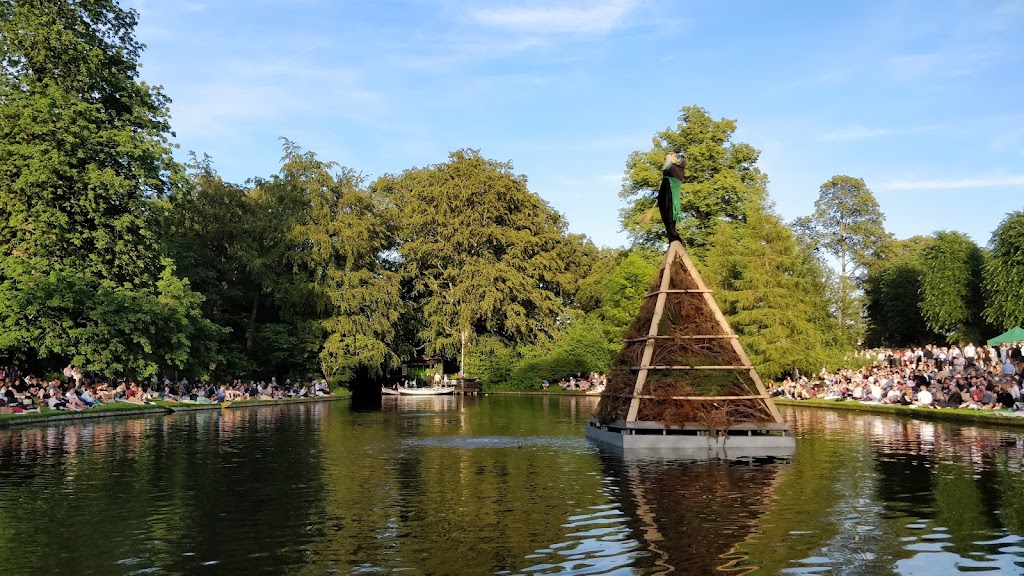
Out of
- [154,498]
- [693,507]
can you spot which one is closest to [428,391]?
[154,498]

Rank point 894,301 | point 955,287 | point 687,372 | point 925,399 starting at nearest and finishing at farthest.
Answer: point 687,372
point 925,399
point 955,287
point 894,301

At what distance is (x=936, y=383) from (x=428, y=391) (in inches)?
1766

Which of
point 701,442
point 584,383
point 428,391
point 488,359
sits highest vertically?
point 488,359

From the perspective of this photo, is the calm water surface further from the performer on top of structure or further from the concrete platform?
the performer on top of structure

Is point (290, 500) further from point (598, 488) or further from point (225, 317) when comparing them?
point (225, 317)

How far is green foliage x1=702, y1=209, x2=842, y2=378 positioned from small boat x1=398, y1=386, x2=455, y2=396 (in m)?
25.5

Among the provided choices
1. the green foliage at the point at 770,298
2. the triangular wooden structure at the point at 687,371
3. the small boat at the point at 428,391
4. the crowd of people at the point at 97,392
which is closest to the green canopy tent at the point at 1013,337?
the green foliage at the point at 770,298

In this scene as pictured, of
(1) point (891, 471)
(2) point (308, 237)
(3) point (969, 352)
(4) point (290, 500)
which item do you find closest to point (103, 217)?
(2) point (308, 237)

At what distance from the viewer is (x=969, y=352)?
165ft

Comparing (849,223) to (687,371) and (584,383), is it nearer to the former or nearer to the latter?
(584,383)

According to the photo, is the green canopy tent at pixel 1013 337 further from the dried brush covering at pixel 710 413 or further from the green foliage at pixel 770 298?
the dried brush covering at pixel 710 413

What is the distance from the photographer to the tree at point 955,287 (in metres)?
75.4

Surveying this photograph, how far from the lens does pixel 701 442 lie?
24.6m

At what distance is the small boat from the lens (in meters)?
77.2
